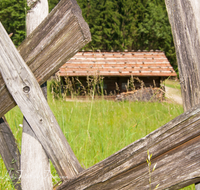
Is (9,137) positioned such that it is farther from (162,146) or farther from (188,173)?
(188,173)

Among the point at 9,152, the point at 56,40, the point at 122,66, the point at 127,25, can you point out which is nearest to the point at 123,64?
the point at 122,66

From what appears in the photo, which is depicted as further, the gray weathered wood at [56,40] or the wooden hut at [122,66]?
the wooden hut at [122,66]

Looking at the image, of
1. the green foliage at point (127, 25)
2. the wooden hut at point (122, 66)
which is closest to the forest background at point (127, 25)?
the green foliage at point (127, 25)

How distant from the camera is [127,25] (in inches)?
1246

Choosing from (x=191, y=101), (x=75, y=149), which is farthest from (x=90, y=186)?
(x=75, y=149)

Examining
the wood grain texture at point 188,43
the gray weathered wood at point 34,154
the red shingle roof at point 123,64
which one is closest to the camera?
the wood grain texture at point 188,43

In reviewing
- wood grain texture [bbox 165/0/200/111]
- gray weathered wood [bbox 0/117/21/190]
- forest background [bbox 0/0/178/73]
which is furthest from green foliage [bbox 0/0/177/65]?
wood grain texture [bbox 165/0/200/111]

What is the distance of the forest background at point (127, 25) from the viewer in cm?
3044

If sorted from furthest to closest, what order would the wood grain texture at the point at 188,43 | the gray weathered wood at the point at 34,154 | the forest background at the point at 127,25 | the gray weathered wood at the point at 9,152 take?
the forest background at the point at 127,25 → the gray weathered wood at the point at 9,152 → the gray weathered wood at the point at 34,154 → the wood grain texture at the point at 188,43

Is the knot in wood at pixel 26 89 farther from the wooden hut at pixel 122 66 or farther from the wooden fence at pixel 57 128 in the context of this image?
the wooden hut at pixel 122 66

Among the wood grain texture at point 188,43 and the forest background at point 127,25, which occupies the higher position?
the forest background at point 127,25

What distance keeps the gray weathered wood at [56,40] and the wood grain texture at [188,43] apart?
43 centimetres

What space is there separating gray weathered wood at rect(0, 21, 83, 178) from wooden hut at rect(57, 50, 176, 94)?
1120 centimetres

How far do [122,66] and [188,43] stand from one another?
524 inches
